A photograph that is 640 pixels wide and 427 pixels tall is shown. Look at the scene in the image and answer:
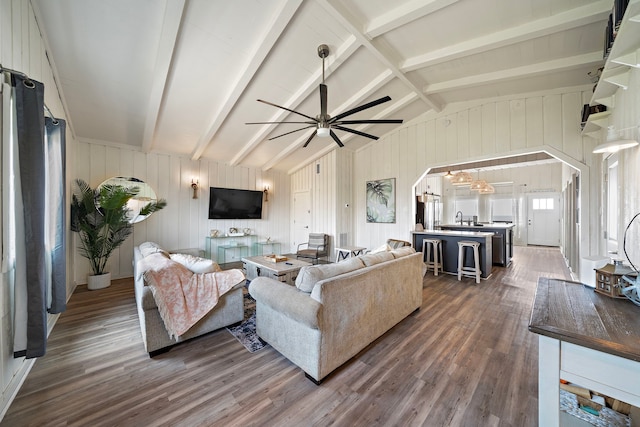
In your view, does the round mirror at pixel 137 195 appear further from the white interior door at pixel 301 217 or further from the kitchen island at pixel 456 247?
the kitchen island at pixel 456 247

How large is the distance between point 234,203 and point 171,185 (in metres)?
1.50

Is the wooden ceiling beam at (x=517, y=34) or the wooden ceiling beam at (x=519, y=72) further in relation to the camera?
the wooden ceiling beam at (x=519, y=72)

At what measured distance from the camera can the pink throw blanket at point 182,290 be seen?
225 centimetres

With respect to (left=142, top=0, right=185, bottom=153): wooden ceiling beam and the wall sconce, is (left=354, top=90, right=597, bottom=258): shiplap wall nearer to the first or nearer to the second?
the wall sconce

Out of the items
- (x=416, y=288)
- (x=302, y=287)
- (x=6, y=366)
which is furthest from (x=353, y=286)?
(x=6, y=366)

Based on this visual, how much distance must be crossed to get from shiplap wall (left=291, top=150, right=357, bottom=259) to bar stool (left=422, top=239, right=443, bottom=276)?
82.9 inches

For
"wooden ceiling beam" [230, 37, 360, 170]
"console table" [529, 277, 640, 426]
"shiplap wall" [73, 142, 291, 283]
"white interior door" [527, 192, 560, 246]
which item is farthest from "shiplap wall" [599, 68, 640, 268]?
"white interior door" [527, 192, 560, 246]

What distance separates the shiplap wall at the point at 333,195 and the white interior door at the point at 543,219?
26.0 ft

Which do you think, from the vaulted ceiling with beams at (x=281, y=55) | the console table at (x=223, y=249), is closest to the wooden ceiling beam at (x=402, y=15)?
the vaulted ceiling with beams at (x=281, y=55)

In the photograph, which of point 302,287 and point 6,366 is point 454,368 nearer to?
point 302,287

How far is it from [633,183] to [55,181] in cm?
524

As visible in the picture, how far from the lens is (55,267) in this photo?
2.42 m

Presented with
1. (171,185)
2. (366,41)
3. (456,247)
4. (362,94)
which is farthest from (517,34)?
(171,185)

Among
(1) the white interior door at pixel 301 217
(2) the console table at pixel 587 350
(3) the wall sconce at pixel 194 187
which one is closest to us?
(2) the console table at pixel 587 350
